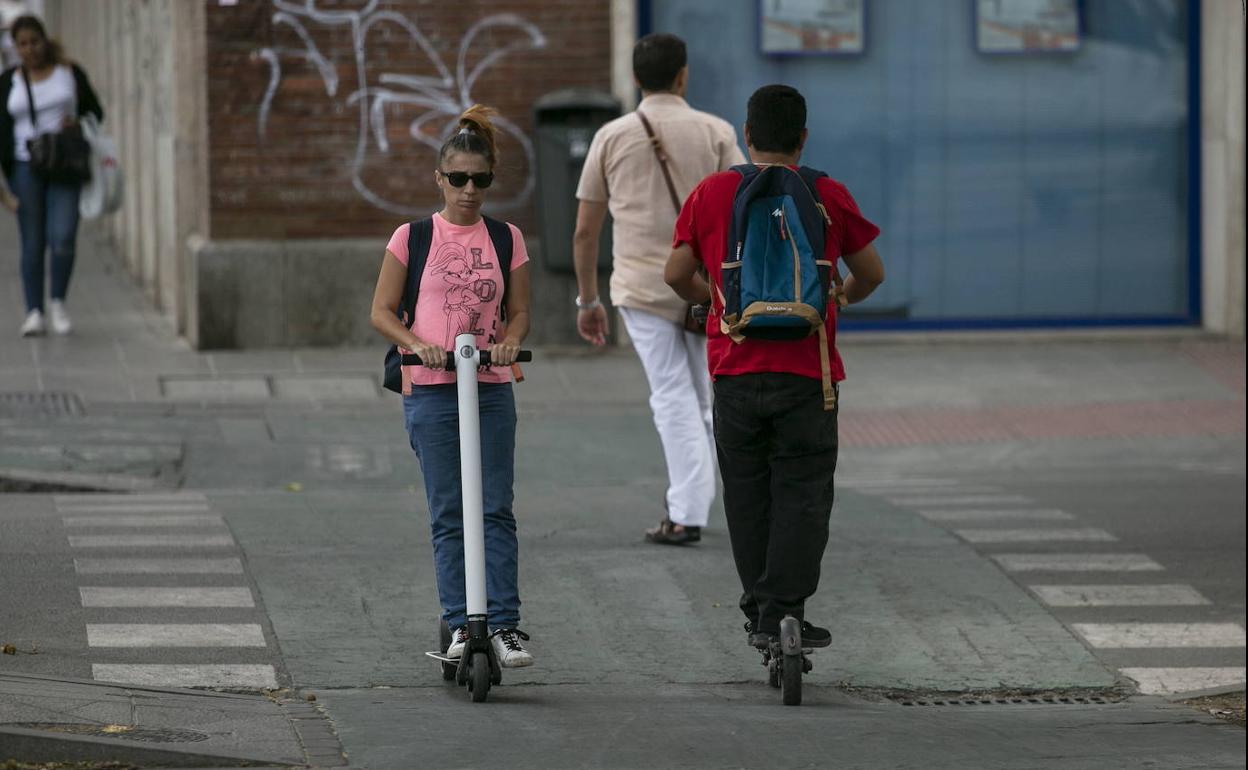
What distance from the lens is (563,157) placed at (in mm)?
13234

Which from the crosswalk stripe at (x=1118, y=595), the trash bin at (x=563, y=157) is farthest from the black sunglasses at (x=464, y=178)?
the trash bin at (x=563, y=157)

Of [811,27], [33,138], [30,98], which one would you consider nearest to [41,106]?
[30,98]

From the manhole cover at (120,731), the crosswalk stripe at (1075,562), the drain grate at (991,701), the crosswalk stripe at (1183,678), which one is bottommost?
the crosswalk stripe at (1183,678)

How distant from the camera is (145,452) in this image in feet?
34.2

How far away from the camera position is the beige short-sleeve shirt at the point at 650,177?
8.22 meters

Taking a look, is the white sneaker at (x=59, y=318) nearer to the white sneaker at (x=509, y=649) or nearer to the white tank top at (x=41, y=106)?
the white tank top at (x=41, y=106)

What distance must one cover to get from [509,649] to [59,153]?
7.85 metres

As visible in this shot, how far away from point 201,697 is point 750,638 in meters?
1.56

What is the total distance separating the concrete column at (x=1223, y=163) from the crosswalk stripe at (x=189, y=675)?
9393 mm

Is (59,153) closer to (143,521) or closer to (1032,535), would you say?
(143,521)

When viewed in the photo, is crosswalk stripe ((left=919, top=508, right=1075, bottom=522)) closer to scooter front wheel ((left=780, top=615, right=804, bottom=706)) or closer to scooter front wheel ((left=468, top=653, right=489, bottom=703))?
scooter front wheel ((left=780, top=615, right=804, bottom=706))

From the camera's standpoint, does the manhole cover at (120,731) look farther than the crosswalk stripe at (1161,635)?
No

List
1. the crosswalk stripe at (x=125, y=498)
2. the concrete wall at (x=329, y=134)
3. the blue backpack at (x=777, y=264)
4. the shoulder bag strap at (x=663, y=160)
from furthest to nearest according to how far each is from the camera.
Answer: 1. the concrete wall at (x=329, y=134)
2. the crosswalk stripe at (x=125, y=498)
3. the shoulder bag strap at (x=663, y=160)
4. the blue backpack at (x=777, y=264)

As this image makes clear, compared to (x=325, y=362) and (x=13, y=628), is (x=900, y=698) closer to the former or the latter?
(x=13, y=628)
